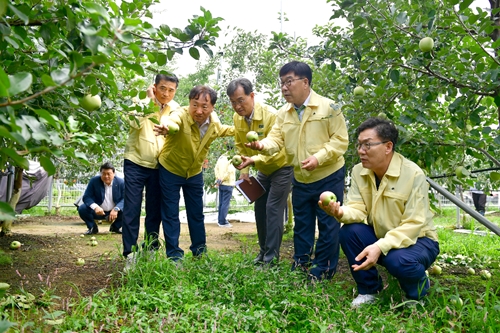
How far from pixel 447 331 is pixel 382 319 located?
30cm

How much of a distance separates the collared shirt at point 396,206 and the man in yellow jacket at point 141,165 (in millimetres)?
1605

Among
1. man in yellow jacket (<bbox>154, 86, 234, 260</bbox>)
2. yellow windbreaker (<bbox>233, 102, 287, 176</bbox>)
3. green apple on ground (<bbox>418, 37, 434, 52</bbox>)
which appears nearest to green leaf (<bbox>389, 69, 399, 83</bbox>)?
green apple on ground (<bbox>418, 37, 434, 52</bbox>)

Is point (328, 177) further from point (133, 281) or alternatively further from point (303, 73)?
point (133, 281)

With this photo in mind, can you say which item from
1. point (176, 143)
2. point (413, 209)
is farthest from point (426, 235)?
point (176, 143)

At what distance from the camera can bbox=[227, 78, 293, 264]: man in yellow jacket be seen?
11.3 feet

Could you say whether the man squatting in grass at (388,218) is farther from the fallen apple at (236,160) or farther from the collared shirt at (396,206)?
the fallen apple at (236,160)

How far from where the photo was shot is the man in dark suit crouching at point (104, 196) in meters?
6.14

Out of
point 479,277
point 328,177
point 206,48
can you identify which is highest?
point 206,48

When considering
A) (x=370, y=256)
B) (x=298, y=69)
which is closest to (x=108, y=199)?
(x=298, y=69)

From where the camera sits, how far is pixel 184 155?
11.4 ft

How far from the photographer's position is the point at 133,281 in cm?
267

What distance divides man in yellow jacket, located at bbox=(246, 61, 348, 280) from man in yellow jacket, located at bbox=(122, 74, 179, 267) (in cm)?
86

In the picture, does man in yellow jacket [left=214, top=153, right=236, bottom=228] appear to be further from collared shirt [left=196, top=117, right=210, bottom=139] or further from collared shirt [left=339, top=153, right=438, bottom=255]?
collared shirt [left=339, top=153, right=438, bottom=255]

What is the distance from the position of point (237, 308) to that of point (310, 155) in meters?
1.24
